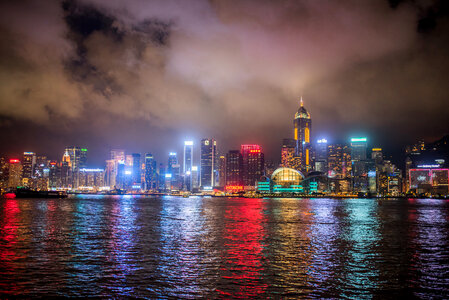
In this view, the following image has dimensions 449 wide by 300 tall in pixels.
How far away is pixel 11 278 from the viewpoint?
24078mm

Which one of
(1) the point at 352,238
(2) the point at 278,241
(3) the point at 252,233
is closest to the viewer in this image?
(2) the point at 278,241

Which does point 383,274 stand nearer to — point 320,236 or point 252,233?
point 320,236

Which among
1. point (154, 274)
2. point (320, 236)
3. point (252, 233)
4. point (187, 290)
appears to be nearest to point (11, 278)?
point (154, 274)

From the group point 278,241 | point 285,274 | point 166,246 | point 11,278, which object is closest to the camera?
point 11,278

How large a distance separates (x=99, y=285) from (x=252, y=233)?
2962 centimetres

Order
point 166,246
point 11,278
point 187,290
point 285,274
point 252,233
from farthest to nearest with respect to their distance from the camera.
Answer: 1. point 252,233
2. point 166,246
3. point 285,274
4. point 11,278
5. point 187,290

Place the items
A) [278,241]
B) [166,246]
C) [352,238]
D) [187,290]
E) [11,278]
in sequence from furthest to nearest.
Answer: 1. [352,238]
2. [278,241]
3. [166,246]
4. [11,278]
5. [187,290]

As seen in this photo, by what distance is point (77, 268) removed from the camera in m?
27.3

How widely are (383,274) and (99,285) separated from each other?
20.2 m

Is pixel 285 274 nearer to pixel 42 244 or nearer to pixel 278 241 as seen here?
pixel 278 241

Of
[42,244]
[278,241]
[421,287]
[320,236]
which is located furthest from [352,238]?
[42,244]

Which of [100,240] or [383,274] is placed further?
[100,240]

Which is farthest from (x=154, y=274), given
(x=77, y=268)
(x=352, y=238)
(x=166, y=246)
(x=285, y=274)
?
(x=352, y=238)

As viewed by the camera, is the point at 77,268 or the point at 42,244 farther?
the point at 42,244
